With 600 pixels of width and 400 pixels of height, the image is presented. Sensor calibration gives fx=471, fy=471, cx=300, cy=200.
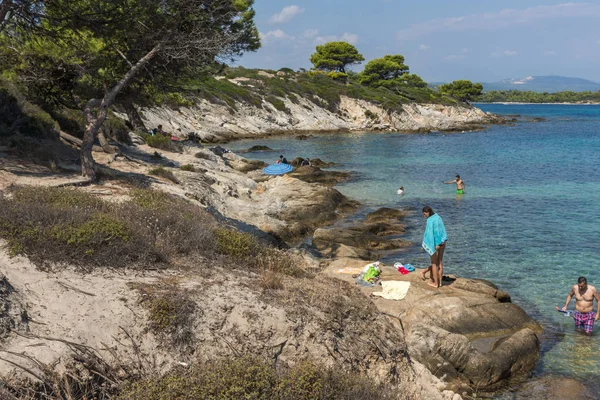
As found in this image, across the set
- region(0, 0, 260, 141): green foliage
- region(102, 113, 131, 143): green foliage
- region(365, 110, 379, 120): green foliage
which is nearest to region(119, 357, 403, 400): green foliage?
region(0, 0, 260, 141): green foliage

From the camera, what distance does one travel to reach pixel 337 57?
109 meters

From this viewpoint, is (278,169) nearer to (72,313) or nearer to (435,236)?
(435,236)

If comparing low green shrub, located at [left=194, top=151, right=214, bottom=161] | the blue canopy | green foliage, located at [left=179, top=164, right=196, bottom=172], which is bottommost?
the blue canopy

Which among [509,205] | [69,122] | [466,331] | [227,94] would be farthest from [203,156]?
[227,94]

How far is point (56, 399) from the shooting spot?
5.13 m

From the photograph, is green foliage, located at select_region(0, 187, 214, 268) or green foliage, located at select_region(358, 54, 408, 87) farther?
green foliage, located at select_region(358, 54, 408, 87)

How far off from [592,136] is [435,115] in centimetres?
2745

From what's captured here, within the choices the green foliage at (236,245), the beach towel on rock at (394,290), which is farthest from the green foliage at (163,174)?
the beach towel on rock at (394,290)

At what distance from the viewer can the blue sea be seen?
13102mm

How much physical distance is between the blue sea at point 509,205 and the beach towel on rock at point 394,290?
324cm

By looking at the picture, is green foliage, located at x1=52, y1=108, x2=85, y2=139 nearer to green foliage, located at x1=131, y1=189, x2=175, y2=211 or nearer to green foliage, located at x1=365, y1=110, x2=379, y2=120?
green foliage, located at x1=131, y1=189, x2=175, y2=211

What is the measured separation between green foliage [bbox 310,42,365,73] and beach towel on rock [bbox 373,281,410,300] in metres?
101

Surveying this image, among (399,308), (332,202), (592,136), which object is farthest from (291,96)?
(399,308)

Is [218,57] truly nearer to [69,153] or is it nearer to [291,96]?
[69,153]
